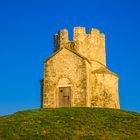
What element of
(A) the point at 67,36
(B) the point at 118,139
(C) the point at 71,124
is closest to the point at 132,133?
(B) the point at 118,139

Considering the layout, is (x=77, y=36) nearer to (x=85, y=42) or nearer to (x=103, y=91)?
(x=85, y=42)

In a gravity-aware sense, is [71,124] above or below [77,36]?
below

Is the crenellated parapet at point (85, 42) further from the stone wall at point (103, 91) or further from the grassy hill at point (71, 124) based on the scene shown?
the grassy hill at point (71, 124)

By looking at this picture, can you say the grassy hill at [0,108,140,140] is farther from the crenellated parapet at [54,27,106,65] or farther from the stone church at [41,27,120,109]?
the crenellated parapet at [54,27,106,65]

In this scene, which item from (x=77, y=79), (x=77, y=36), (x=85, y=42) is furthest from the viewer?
(x=85, y=42)

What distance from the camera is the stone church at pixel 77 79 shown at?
4412 centimetres

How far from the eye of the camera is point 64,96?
44781 mm

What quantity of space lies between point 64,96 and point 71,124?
39.7ft

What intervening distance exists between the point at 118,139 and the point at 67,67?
16688 millimetres

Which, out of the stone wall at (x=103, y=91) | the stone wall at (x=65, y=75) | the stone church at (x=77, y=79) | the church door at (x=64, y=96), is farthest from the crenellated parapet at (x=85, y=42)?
the church door at (x=64, y=96)

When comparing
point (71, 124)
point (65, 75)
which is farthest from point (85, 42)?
point (71, 124)

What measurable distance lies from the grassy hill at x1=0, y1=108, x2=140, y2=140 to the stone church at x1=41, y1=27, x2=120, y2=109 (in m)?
6.18

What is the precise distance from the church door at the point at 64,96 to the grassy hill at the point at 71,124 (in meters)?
6.30

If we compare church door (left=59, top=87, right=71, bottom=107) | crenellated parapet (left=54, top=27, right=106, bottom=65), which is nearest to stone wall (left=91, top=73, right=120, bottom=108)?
church door (left=59, top=87, right=71, bottom=107)
